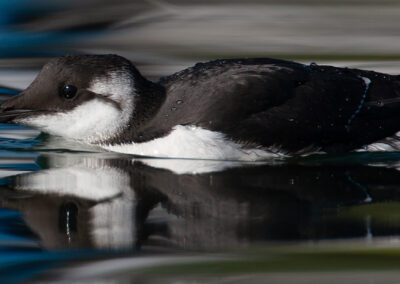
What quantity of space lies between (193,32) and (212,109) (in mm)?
4214

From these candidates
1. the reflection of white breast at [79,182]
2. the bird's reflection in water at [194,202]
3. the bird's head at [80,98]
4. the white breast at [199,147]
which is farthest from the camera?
the bird's head at [80,98]

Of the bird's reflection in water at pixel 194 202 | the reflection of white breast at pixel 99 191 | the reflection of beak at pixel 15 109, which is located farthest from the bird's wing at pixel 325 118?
the reflection of beak at pixel 15 109

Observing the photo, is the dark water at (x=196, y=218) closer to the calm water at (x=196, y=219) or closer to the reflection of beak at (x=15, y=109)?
the calm water at (x=196, y=219)

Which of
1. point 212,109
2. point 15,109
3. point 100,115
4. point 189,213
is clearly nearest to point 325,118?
point 212,109

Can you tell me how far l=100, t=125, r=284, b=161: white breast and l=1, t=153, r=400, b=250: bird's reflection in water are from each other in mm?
72

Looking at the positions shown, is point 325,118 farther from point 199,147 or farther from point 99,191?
point 99,191

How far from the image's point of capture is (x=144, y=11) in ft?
37.0

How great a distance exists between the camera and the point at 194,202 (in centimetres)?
523

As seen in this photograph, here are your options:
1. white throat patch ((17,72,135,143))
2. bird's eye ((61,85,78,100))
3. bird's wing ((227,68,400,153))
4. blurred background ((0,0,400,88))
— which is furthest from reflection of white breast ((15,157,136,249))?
blurred background ((0,0,400,88))

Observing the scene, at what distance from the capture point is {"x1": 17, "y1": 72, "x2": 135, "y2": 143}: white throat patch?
6395mm

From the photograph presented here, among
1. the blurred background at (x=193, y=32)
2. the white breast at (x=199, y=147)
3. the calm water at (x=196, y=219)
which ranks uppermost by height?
the blurred background at (x=193, y=32)

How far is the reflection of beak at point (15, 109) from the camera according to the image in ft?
21.2

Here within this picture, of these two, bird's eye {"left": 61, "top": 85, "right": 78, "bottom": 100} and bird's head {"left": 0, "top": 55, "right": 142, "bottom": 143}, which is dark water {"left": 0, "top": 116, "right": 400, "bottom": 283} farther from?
bird's eye {"left": 61, "top": 85, "right": 78, "bottom": 100}

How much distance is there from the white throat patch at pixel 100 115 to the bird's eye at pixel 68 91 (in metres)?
0.10
